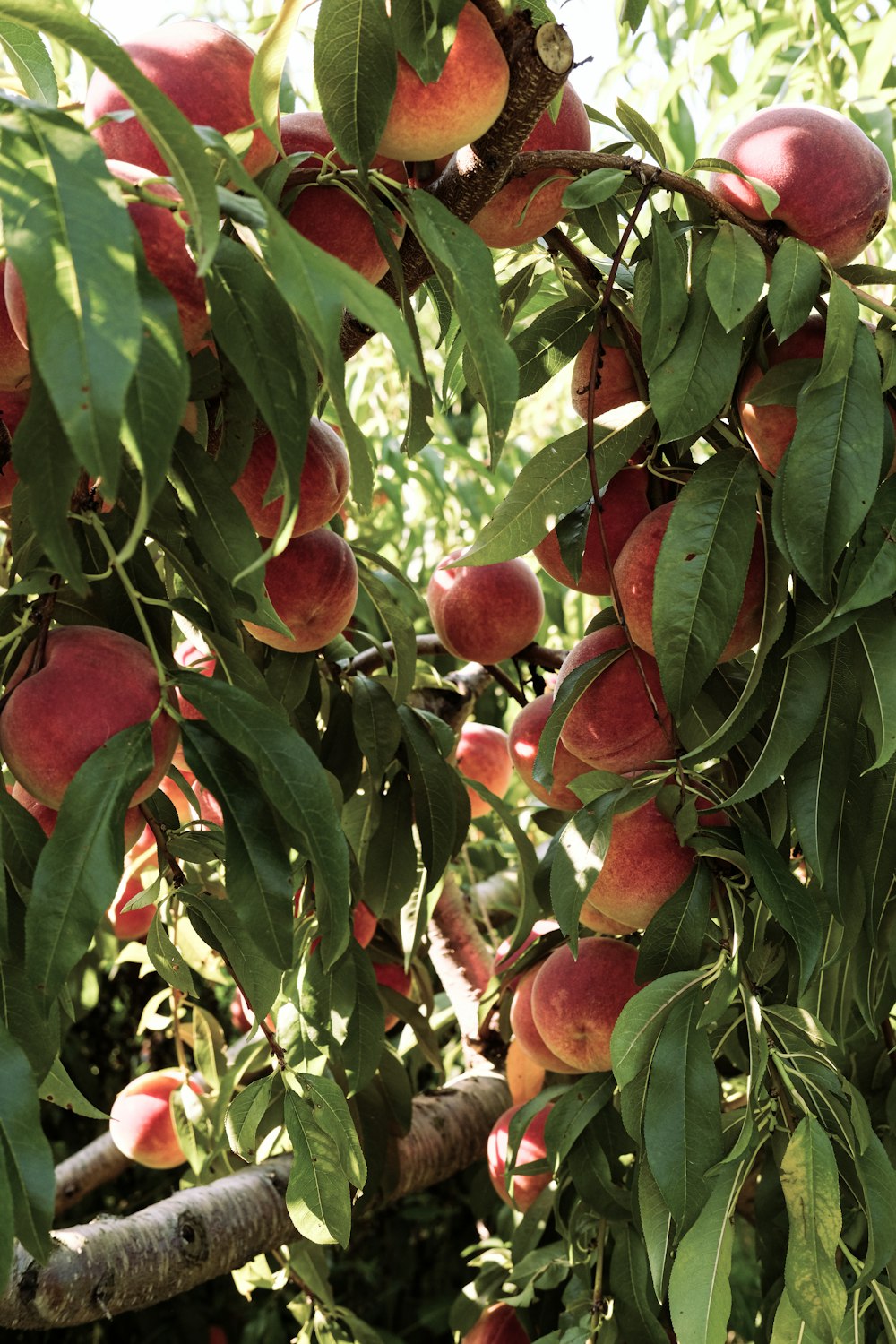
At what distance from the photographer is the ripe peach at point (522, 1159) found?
1.17 m

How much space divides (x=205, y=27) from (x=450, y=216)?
8.5 inches

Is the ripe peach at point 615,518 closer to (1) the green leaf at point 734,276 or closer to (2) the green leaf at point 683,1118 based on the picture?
(1) the green leaf at point 734,276

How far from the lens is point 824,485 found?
69 centimetres

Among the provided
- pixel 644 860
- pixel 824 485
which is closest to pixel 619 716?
pixel 644 860

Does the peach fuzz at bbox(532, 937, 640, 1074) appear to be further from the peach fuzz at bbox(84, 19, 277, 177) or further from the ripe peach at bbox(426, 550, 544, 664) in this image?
the peach fuzz at bbox(84, 19, 277, 177)

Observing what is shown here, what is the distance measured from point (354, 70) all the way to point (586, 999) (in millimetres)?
680

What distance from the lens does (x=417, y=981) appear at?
4.71 ft

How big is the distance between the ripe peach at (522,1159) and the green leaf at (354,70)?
33.1 inches

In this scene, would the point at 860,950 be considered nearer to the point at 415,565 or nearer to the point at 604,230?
the point at 604,230

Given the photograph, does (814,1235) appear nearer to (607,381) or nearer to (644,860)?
(644,860)

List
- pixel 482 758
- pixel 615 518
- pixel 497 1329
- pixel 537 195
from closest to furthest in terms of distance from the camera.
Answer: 1. pixel 537 195
2. pixel 615 518
3. pixel 497 1329
4. pixel 482 758

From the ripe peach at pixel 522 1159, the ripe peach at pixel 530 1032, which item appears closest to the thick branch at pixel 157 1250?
the ripe peach at pixel 522 1159

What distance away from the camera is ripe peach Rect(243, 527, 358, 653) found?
0.93 m

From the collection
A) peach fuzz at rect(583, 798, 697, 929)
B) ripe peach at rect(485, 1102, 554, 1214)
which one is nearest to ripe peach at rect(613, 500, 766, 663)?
peach fuzz at rect(583, 798, 697, 929)
